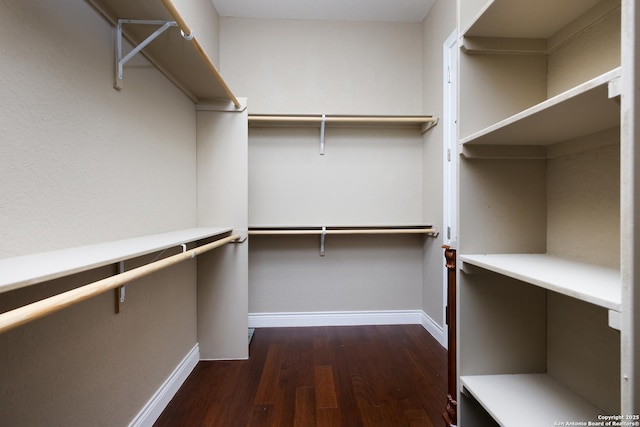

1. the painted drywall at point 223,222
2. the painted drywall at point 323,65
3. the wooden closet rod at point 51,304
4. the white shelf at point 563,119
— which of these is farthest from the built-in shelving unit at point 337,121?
the wooden closet rod at point 51,304

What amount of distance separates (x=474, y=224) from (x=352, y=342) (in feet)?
5.03

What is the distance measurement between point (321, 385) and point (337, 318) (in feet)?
2.86

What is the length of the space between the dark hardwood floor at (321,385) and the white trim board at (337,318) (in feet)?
0.66

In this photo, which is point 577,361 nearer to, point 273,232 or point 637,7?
point 637,7

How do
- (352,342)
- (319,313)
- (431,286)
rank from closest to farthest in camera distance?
A: (352,342) → (431,286) → (319,313)

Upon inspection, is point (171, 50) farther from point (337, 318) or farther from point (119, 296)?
point (337, 318)

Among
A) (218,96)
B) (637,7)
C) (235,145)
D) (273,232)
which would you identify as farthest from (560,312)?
(218,96)

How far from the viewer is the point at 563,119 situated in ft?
2.60

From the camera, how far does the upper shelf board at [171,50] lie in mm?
989

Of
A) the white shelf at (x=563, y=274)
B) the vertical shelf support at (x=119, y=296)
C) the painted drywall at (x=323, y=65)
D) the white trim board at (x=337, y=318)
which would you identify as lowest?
the white trim board at (x=337, y=318)

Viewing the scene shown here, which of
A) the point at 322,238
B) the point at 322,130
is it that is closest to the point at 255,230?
the point at 322,238

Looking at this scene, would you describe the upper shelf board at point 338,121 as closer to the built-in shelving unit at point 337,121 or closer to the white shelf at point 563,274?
the built-in shelving unit at point 337,121

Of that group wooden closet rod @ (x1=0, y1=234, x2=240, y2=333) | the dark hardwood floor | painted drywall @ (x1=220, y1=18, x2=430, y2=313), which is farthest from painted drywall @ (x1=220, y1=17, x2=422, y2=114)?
wooden closet rod @ (x1=0, y1=234, x2=240, y2=333)

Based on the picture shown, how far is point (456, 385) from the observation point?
1120mm
